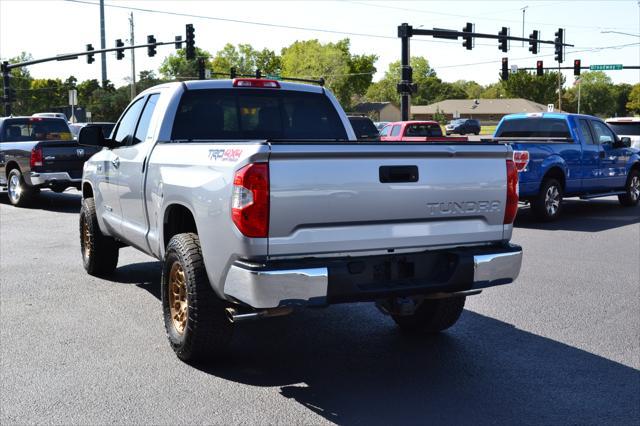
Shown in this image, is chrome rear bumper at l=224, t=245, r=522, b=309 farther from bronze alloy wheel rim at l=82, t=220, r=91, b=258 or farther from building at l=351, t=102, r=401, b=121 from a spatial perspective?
building at l=351, t=102, r=401, b=121

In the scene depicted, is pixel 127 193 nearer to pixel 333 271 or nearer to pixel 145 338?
pixel 145 338

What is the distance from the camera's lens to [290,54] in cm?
13338

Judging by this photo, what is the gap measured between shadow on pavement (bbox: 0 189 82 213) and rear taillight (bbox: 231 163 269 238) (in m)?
12.2

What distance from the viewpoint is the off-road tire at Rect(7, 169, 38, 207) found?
636 inches

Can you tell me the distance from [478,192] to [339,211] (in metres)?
1.09

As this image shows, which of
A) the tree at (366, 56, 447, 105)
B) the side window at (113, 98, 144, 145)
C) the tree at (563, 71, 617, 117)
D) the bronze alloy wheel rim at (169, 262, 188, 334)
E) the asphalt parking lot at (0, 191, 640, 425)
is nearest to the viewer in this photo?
the asphalt parking lot at (0, 191, 640, 425)

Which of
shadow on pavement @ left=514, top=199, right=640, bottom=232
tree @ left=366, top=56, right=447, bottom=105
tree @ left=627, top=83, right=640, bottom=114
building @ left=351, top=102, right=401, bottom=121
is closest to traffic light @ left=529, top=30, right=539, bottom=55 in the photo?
shadow on pavement @ left=514, top=199, right=640, bottom=232

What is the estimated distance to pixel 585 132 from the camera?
47.9 feet

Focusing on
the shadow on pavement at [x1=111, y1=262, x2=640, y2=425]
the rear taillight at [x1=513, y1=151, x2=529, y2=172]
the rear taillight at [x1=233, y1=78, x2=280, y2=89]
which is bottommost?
the shadow on pavement at [x1=111, y1=262, x2=640, y2=425]

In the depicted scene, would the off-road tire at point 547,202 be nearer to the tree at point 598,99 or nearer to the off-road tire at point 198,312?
the off-road tire at point 198,312

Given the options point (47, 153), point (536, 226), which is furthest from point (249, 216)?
point (47, 153)

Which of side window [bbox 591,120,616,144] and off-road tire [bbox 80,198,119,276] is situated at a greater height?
side window [bbox 591,120,616,144]

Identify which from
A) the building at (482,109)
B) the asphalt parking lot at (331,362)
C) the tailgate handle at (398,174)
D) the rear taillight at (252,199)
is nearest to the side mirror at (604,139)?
the asphalt parking lot at (331,362)

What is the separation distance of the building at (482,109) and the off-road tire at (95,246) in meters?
127
